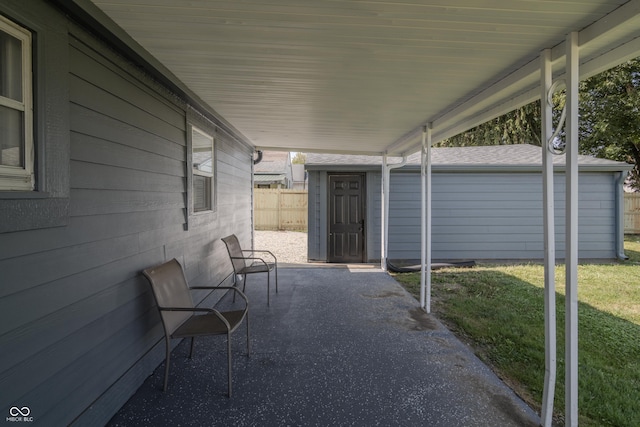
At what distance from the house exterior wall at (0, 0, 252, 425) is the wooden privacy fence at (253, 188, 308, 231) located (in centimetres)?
1042

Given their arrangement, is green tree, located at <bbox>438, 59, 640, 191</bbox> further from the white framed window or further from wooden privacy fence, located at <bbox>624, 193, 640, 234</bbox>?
the white framed window

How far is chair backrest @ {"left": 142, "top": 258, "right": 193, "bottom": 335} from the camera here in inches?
94.4

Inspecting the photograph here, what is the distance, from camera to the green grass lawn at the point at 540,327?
243 cm

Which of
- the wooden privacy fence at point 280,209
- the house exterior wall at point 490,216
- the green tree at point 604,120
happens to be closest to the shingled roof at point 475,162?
the house exterior wall at point 490,216

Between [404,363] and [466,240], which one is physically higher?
[466,240]

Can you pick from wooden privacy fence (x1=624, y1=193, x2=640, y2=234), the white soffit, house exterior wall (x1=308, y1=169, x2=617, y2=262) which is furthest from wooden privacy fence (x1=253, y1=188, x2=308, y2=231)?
wooden privacy fence (x1=624, y1=193, x2=640, y2=234)

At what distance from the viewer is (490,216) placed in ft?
24.9

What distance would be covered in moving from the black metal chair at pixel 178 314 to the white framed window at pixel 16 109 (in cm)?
103

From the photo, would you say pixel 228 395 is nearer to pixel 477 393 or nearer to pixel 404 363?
pixel 404 363

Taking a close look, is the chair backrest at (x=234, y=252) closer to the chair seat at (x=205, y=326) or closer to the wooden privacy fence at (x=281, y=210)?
the chair seat at (x=205, y=326)

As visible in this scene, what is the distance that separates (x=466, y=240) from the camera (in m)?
7.60

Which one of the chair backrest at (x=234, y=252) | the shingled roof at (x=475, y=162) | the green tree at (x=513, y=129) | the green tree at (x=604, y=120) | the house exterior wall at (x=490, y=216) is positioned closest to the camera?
the chair backrest at (x=234, y=252)

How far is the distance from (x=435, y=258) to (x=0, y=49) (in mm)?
7441

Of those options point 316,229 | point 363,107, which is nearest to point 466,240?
point 316,229
